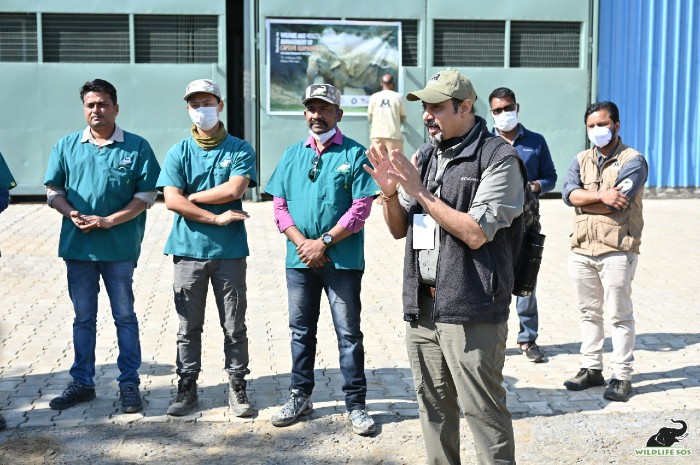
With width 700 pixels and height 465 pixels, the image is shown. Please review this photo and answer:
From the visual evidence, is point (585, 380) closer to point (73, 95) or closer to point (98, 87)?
point (98, 87)

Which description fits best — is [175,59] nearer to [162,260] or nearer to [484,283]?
[162,260]

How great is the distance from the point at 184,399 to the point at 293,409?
2.44ft

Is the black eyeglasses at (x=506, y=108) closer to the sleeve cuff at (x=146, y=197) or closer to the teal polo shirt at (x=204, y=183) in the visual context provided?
the teal polo shirt at (x=204, y=183)

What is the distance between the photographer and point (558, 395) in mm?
6266

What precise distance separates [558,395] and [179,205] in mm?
2899

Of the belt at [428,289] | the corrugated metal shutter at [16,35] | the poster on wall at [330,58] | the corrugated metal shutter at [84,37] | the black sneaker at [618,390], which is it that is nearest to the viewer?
the belt at [428,289]

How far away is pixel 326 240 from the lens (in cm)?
562

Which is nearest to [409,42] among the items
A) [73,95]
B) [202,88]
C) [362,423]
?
[73,95]

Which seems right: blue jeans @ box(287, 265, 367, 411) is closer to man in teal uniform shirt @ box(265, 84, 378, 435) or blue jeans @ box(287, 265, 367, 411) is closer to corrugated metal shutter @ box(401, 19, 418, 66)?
man in teal uniform shirt @ box(265, 84, 378, 435)

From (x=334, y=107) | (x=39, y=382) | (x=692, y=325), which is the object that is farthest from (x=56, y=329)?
(x=692, y=325)

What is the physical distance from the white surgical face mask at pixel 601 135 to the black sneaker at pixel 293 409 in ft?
8.72

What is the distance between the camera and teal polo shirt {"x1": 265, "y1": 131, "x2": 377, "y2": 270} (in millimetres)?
5703

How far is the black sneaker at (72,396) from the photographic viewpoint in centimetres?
593

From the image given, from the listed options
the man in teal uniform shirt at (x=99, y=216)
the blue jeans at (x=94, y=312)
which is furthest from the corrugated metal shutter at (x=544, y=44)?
the blue jeans at (x=94, y=312)
